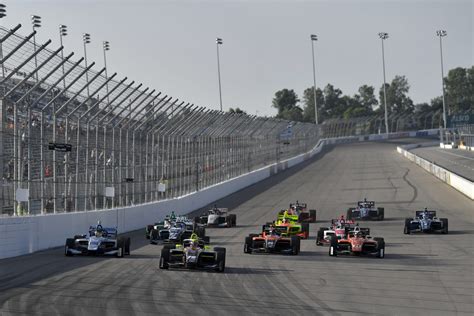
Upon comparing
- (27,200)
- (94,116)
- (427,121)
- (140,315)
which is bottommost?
(140,315)

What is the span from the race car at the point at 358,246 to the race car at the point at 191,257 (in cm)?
399

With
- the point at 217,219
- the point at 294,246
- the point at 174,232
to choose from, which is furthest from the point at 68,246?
the point at 217,219

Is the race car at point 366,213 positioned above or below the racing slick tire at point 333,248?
above

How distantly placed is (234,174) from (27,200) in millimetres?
31366

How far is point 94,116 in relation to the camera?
2572 cm

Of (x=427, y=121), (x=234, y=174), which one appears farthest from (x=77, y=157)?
(x=427, y=121)

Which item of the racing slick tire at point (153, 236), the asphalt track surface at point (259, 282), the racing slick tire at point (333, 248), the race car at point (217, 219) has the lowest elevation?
the asphalt track surface at point (259, 282)

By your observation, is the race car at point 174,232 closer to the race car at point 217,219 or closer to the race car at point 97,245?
the race car at point 97,245

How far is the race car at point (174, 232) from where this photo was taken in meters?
24.4

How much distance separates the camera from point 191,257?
17.8m

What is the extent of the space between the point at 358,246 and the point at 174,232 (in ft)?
20.1

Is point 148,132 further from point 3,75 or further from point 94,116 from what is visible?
point 3,75

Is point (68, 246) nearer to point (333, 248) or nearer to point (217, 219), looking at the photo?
point (333, 248)

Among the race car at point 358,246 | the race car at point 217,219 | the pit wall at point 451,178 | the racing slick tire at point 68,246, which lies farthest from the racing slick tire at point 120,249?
the pit wall at point 451,178
